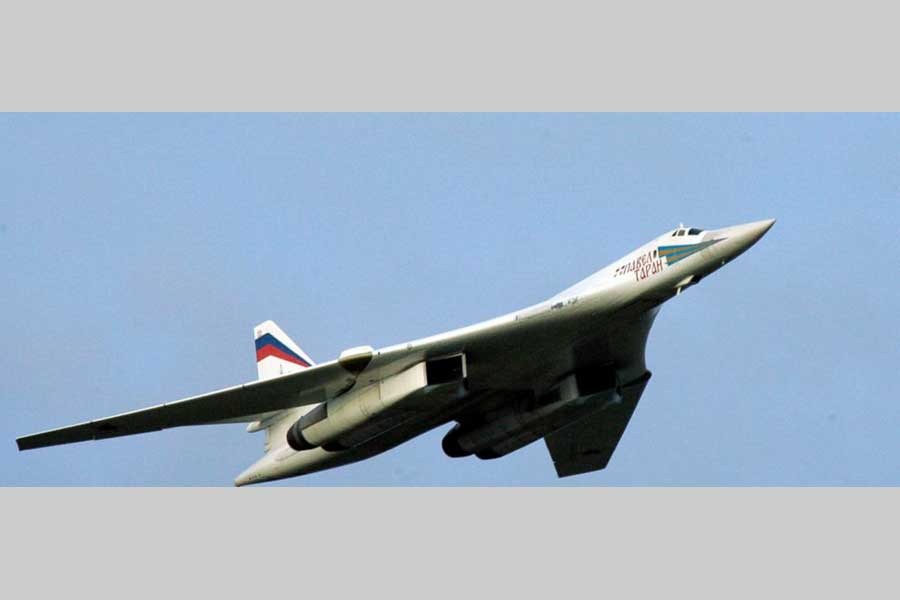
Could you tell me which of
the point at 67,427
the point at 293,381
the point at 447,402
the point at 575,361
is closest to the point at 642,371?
the point at 575,361

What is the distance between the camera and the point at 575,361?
29.8 metres

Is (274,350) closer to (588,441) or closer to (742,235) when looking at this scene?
(588,441)

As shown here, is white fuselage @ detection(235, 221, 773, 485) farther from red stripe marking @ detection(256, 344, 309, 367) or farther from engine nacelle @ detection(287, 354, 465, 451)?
red stripe marking @ detection(256, 344, 309, 367)

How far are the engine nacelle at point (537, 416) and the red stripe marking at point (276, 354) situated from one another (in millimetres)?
4984

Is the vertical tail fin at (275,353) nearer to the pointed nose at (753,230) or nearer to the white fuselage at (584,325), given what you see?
the white fuselage at (584,325)

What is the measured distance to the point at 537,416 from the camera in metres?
30.8

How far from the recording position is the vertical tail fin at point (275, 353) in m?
35.6

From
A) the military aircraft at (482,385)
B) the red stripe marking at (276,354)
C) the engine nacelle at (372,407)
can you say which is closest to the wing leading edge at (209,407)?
the military aircraft at (482,385)

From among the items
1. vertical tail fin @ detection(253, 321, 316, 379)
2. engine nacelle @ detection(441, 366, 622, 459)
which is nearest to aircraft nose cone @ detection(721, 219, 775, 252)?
engine nacelle @ detection(441, 366, 622, 459)

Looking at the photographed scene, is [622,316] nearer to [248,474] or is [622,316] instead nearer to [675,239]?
[675,239]

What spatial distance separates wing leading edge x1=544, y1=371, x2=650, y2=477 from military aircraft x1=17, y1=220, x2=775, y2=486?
4.3 inches

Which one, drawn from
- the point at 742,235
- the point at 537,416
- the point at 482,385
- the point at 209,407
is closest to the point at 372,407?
the point at 482,385

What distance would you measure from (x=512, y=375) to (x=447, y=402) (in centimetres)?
169

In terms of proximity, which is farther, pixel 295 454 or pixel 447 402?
pixel 295 454
